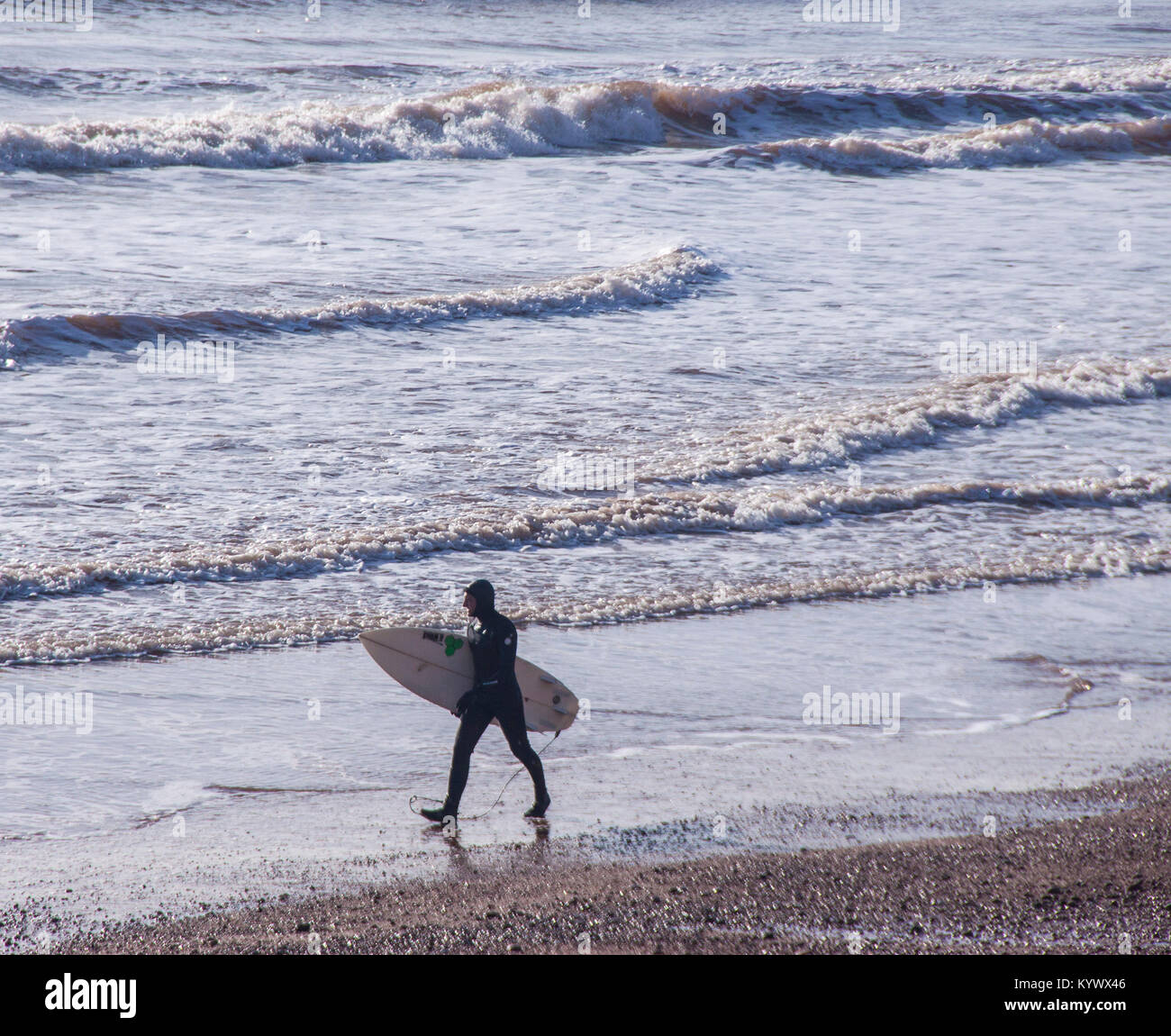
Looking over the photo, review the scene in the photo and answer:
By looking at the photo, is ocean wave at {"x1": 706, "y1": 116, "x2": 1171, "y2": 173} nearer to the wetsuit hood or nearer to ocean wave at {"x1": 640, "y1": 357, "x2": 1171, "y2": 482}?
ocean wave at {"x1": 640, "y1": 357, "x2": 1171, "y2": 482}

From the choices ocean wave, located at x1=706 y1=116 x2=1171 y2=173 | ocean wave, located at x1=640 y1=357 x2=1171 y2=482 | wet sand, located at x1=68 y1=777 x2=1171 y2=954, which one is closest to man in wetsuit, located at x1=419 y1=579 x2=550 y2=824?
wet sand, located at x1=68 y1=777 x2=1171 y2=954

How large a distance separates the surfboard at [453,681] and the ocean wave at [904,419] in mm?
4993

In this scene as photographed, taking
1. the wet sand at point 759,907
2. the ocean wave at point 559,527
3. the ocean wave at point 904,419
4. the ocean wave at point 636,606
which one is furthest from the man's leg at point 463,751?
the ocean wave at point 904,419

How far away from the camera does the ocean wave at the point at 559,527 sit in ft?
28.5

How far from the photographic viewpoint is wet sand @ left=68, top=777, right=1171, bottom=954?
464cm

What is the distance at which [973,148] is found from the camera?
93.1 ft

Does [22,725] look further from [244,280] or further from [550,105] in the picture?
[550,105]

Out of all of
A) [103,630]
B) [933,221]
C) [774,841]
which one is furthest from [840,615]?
[933,221]

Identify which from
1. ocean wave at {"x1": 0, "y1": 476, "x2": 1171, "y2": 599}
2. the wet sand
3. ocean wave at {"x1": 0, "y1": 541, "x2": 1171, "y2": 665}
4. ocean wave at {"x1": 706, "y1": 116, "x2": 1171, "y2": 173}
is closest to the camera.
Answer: the wet sand

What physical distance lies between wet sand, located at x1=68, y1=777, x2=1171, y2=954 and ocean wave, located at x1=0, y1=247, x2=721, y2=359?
10.6 m

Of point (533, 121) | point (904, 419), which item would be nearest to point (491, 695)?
point (904, 419)

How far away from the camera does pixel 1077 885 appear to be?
16.7ft

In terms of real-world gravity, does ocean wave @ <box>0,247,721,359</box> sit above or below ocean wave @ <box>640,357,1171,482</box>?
above

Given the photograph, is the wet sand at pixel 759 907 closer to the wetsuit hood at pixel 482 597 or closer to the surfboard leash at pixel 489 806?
the surfboard leash at pixel 489 806
